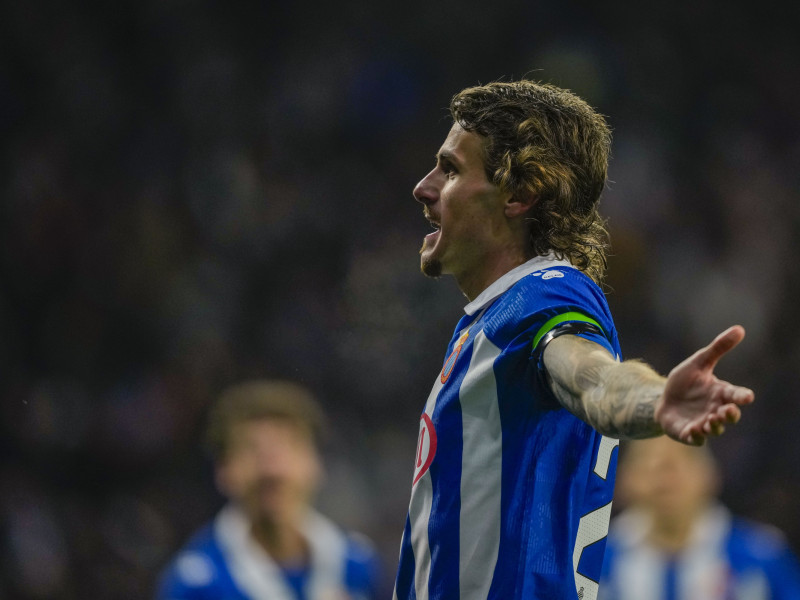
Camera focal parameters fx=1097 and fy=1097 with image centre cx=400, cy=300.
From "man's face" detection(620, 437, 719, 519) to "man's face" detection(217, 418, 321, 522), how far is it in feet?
6.63

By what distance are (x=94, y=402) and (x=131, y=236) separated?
5.18 ft

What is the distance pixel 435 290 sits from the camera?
27.7 feet

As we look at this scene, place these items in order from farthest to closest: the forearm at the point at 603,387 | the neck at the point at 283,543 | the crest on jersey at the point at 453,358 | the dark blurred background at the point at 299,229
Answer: the dark blurred background at the point at 299,229 < the neck at the point at 283,543 < the crest on jersey at the point at 453,358 < the forearm at the point at 603,387

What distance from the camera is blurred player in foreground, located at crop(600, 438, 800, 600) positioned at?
17.8 feet

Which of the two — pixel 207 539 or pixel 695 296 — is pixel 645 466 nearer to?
pixel 207 539

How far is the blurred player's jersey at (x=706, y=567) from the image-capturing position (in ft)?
17.6

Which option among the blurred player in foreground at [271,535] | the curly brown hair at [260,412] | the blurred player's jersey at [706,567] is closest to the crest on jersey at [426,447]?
the blurred player in foreground at [271,535]

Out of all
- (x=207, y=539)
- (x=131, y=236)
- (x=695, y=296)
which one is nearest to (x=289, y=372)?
(x=131, y=236)

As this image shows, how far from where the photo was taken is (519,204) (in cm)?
271

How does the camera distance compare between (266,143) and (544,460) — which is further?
(266,143)

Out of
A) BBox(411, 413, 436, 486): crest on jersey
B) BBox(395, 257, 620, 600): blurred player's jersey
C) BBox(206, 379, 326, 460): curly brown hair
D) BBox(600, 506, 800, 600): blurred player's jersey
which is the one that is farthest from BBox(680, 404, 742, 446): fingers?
BBox(600, 506, 800, 600): blurred player's jersey

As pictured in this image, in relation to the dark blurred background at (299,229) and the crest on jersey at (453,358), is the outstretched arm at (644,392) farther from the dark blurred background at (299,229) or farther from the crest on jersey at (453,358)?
the dark blurred background at (299,229)

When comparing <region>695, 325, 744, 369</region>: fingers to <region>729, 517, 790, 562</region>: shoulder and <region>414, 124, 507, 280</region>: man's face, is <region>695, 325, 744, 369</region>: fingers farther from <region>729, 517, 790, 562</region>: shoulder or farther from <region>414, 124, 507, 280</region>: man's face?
<region>729, 517, 790, 562</region>: shoulder

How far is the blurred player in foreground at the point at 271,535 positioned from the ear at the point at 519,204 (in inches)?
71.5
